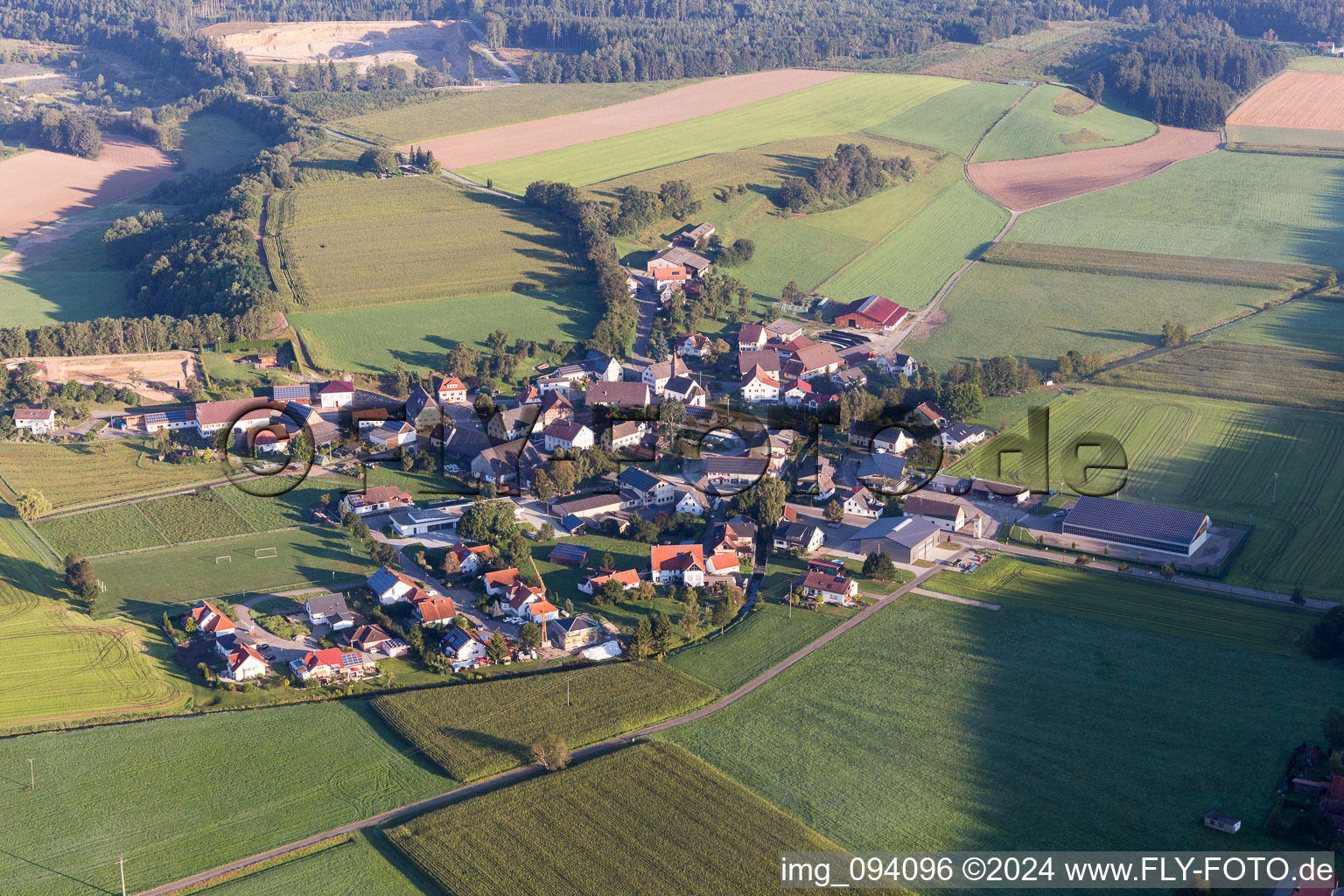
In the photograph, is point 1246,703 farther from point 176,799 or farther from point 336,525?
point 336,525

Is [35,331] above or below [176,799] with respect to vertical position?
above

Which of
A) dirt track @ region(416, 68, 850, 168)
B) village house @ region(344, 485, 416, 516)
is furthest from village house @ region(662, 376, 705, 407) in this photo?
dirt track @ region(416, 68, 850, 168)

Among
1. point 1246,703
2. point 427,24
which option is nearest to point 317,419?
point 1246,703

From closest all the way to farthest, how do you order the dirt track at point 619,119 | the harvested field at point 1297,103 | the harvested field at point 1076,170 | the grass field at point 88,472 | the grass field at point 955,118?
the grass field at point 88,472 < the harvested field at point 1076,170 < the dirt track at point 619,119 < the grass field at point 955,118 < the harvested field at point 1297,103

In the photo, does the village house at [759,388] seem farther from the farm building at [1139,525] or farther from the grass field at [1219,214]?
the grass field at [1219,214]

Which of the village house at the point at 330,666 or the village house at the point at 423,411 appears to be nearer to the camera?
the village house at the point at 330,666

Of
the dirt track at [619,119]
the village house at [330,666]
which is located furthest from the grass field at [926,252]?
the village house at [330,666]

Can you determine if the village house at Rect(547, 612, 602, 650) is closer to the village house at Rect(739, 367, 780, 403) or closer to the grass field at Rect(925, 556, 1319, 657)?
the grass field at Rect(925, 556, 1319, 657)
